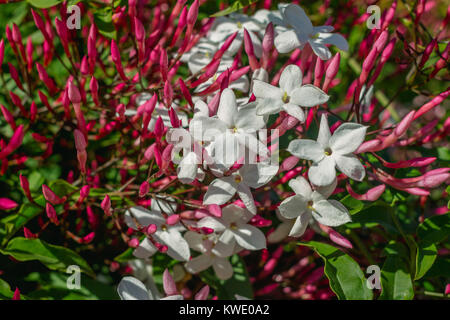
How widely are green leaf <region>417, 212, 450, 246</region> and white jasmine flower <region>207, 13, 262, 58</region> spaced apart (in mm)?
507

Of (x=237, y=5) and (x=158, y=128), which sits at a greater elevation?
(x=237, y=5)

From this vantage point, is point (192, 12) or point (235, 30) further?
point (235, 30)

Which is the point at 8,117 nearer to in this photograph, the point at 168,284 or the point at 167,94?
the point at 167,94

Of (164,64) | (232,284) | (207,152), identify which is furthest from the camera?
(232,284)

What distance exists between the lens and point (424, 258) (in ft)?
2.81

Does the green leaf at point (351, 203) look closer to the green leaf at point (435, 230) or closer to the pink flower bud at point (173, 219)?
the green leaf at point (435, 230)

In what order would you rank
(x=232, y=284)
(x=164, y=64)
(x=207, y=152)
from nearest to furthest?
(x=207, y=152) < (x=164, y=64) < (x=232, y=284)

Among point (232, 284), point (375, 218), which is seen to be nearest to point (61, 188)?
point (232, 284)

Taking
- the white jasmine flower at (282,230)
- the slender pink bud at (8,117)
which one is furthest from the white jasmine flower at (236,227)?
the slender pink bud at (8,117)

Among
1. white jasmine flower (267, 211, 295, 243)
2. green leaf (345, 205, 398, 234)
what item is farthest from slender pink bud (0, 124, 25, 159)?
green leaf (345, 205, 398, 234)

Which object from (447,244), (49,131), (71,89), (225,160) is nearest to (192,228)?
(225,160)

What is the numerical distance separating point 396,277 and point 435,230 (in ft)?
0.41

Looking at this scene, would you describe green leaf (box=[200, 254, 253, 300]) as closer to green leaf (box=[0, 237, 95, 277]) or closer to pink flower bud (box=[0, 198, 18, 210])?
green leaf (box=[0, 237, 95, 277])

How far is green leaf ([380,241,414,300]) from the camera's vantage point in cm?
85
